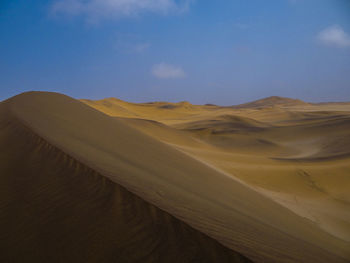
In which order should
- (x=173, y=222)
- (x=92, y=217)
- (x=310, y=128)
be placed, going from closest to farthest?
(x=173, y=222) → (x=92, y=217) → (x=310, y=128)

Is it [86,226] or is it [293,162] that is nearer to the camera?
[86,226]

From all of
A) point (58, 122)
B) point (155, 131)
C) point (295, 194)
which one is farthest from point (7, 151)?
point (155, 131)

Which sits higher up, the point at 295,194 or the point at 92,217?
the point at 295,194

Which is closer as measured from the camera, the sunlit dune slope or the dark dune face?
the dark dune face

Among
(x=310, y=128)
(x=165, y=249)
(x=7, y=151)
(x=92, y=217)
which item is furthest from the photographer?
(x=310, y=128)

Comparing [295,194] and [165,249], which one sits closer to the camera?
[165,249]

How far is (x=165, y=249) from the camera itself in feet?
5.29

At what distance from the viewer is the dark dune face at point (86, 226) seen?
1.60 m

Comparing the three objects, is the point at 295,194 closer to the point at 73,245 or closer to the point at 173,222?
the point at 173,222

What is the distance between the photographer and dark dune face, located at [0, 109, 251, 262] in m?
1.60

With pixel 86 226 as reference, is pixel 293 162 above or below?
above

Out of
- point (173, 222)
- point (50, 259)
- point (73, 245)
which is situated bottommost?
point (50, 259)

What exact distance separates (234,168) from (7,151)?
653 centimetres

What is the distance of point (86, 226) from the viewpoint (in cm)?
186
